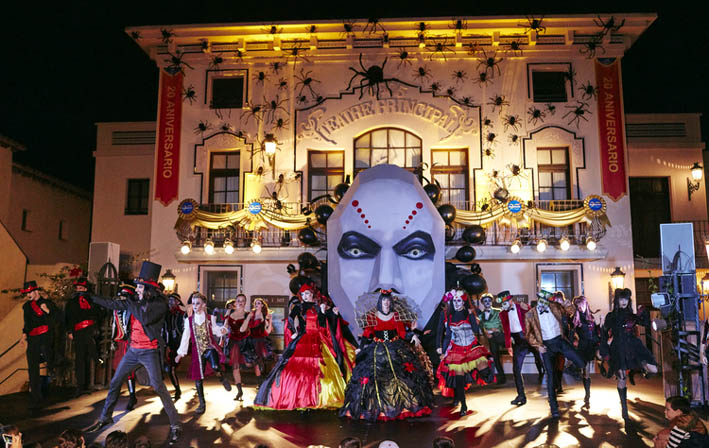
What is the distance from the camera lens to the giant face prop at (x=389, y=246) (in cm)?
1030

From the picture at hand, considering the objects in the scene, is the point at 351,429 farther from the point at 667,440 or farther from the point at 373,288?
the point at 667,440

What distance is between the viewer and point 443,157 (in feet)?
48.3

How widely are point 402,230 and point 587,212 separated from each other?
215 inches

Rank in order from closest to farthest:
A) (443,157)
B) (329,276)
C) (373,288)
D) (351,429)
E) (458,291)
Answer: (351,429) → (458,291) → (373,288) → (329,276) → (443,157)

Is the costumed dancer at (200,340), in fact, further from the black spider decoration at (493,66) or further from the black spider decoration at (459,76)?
the black spider decoration at (493,66)

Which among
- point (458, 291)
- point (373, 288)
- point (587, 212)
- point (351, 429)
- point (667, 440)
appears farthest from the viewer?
point (587, 212)

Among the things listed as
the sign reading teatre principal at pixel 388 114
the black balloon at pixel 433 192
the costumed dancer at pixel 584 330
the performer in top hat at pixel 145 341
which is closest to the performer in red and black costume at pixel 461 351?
the costumed dancer at pixel 584 330

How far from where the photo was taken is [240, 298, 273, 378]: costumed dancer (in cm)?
1037

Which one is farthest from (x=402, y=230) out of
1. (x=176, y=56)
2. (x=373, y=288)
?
(x=176, y=56)

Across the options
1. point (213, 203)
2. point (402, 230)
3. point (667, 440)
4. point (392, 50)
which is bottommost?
point (667, 440)

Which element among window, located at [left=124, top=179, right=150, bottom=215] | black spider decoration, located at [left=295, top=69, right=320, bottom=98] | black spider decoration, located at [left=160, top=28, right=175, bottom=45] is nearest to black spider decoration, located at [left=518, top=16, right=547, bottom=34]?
black spider decoration, located at [left=295, top=69, right=320, bottom=98]

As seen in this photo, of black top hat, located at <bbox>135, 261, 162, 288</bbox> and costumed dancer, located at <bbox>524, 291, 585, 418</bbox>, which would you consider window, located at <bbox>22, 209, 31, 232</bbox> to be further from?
costumed dancer, located at <bbox>524, 291, 585, 418</bbox>

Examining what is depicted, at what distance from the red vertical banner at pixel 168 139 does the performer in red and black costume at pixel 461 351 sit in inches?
345

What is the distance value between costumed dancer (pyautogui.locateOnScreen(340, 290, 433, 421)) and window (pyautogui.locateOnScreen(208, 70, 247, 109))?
8.74m
